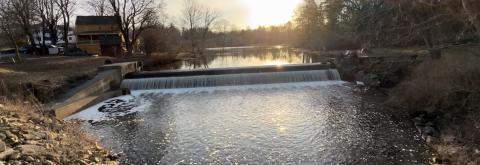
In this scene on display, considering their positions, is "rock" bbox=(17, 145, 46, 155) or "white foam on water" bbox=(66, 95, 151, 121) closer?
"rock" bbox=(17, 145, 46, 155)

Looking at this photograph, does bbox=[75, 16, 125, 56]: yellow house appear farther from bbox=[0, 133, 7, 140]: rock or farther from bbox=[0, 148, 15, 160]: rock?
bbox=[0, 148, 15, 160]: rock

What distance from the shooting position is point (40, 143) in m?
8.54

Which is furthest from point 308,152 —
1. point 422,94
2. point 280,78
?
point 280,78

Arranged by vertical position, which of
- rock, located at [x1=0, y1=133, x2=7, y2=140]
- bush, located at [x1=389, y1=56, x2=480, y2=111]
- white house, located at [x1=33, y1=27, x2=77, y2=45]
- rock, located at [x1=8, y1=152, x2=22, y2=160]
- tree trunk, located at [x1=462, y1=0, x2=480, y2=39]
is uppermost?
white house, located at [x1=33, y1=27, x2=77, y2=45]

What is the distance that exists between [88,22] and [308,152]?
47.6 meters

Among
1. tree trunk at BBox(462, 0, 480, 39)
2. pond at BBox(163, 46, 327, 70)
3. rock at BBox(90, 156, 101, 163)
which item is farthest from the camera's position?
pond at BBox(163, 46, 327, 70)

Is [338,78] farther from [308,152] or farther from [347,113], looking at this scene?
[308,152]

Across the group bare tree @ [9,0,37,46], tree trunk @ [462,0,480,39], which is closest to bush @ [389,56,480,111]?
tree trunk @ [462,0,480,39]

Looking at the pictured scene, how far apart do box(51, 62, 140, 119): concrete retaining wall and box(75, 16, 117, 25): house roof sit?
92.5 ft

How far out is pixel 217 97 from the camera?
1886 cm

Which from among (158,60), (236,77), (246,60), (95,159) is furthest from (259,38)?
(95,159)

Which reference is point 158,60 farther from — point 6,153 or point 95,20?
point 6,153

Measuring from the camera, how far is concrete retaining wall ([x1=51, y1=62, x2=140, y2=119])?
1574 cm

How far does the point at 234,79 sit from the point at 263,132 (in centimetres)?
1117
